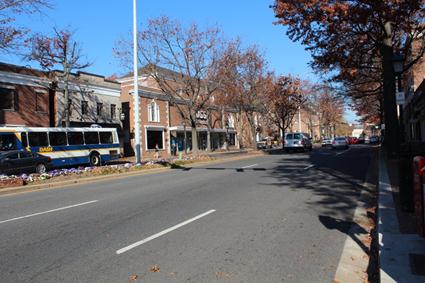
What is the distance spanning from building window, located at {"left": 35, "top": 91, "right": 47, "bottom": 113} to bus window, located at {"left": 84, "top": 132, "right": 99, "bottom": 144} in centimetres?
787

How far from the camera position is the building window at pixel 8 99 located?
3127cm

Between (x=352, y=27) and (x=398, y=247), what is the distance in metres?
17.1

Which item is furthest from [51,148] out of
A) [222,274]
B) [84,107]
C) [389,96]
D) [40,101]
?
[222,274]

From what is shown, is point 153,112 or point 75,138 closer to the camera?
point 75,138

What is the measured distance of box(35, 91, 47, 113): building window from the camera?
34050mm

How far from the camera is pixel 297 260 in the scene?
5.53m

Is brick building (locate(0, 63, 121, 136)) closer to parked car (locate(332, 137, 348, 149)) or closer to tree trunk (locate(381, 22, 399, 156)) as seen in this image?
parked car (locate(332, 137, 348, 149))

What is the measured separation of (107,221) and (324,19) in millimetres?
14179

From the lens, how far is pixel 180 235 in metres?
6.90

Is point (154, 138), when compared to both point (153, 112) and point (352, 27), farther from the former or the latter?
point (352, 27)

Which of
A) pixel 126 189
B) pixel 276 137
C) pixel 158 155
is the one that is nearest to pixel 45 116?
pixel 158 155

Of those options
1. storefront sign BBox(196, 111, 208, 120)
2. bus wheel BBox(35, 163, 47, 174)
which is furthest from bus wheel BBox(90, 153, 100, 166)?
storefront sign BBox(196, 111, 208, 120)

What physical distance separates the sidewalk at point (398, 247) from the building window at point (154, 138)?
4108 centimetres

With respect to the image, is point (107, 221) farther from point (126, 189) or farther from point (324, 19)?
point (324, 19)
